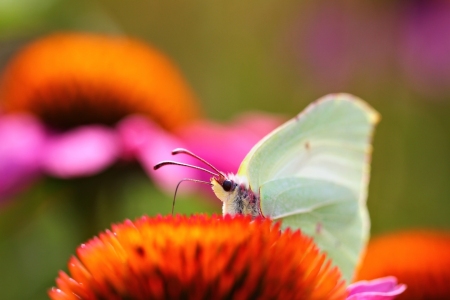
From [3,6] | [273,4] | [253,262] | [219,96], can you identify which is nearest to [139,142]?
[3,6]

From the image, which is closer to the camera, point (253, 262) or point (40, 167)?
point (253, 262)

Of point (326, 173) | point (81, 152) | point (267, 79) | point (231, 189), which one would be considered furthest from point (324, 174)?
point (267, 79)

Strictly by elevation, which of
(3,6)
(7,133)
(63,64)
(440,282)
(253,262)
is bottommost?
(440,282)

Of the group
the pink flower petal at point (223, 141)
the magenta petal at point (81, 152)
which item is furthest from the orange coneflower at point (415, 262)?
the magenta petal at point (81, 152)

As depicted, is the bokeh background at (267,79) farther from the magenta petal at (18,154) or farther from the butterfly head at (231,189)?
the butterfly head at (231,189)

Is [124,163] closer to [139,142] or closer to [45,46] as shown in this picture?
[139,142]
